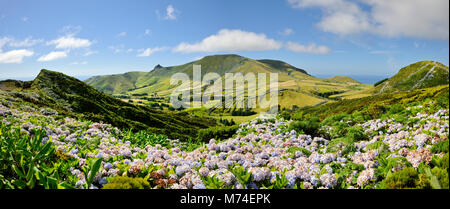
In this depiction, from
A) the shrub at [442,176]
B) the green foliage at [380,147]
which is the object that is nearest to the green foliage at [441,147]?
the green foliage at [380,147]

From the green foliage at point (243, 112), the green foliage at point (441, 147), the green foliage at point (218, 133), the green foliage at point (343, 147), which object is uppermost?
the green foliage at point (441, 147)

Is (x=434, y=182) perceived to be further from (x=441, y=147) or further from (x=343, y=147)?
(x=343, y=147)

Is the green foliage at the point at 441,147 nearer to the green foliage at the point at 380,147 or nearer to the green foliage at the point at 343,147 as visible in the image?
the green foliage at the point at 380,147

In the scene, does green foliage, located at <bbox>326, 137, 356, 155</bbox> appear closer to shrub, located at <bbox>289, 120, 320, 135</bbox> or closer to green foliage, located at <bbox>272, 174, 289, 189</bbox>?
shrub, located at <bbox>289, 120, 320, 135</bbox>

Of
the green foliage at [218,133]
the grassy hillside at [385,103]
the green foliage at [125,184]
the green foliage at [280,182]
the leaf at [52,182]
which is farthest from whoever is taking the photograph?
the grassy hillside at [385,103]

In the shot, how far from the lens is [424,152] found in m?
4.85

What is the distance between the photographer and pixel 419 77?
138 meters

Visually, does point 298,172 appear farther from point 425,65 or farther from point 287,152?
point 425,65

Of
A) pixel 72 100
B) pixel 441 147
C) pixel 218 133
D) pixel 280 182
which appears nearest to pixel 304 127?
pixel 218 133

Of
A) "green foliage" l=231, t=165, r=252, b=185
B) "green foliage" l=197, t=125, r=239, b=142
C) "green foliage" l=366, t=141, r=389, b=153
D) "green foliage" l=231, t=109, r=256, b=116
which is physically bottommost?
"green foliage" l=231, t=109, r=256, b=116

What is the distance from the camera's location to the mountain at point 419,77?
419 feet

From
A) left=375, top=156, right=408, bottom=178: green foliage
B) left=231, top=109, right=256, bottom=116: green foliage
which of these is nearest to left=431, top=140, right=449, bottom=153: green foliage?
left=375, top=156, right=408, bottom=178: green foliage

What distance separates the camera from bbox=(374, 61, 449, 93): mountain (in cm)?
12785
